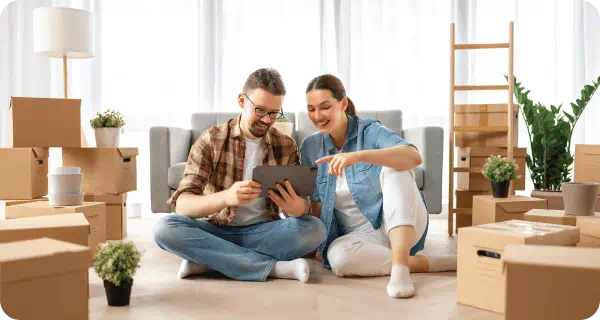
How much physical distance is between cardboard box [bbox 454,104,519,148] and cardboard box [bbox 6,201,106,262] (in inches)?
85.1

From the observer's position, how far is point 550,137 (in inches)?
138

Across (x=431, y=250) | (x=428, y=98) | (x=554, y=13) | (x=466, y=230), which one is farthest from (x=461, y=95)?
(x=466, y=230)

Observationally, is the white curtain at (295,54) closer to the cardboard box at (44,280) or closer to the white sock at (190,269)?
the white sock at (190,269)

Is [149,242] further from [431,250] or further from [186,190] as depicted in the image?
[431,250]

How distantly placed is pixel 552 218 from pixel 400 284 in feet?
2.04

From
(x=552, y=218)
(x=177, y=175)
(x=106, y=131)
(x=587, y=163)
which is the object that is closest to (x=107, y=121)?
(x=106, y=131)

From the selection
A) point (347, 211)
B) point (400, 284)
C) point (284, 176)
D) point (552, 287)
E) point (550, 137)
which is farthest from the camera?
point (550, 137)

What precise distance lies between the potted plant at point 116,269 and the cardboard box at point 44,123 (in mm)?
1485

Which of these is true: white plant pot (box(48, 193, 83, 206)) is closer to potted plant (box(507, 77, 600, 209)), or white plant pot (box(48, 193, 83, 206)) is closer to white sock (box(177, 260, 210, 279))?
white sock (box(177, 260, 210, 279))

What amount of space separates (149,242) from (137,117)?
181 cm

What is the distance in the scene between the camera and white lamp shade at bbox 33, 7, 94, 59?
3354mm

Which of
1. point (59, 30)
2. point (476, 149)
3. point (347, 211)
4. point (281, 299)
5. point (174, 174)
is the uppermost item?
point (59, 30)

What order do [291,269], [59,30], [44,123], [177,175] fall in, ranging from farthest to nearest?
1. [59,30]
2. [177,175]
3. [44,123]
4. [291,269]

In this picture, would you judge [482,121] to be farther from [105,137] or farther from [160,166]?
[105,137]
